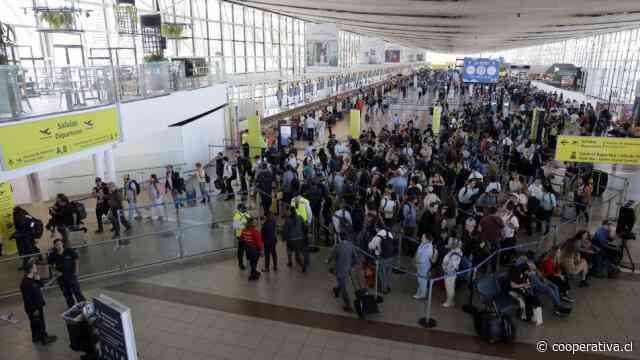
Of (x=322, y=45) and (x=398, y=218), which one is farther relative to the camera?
(x=322, y=45)

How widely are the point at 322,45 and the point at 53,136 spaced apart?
20132mm

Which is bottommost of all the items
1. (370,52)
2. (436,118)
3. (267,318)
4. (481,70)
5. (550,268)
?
(267,318)

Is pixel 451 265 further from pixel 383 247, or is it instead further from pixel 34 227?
pixel 34 227

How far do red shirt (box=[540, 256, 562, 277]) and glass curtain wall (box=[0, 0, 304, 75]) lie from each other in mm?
11573

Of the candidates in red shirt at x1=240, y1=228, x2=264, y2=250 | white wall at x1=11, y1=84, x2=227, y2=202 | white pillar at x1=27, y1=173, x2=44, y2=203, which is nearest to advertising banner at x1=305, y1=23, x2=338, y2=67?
white wall at x1=11, y1=84, x2=227, y2=202

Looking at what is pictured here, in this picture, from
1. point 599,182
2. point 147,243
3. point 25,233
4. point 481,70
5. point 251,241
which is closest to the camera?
point 251,241

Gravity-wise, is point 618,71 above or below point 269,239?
above

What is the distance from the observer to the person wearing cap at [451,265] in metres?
7.22

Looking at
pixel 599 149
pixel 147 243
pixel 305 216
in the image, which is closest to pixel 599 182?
pixel 599 149

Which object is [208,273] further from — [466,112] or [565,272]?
[466,112]

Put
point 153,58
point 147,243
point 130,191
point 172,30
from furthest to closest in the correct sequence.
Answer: point 172,30, point 153,58, point 130,191, point 147,243

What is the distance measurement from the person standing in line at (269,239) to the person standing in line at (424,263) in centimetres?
266

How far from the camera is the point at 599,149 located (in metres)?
10.9

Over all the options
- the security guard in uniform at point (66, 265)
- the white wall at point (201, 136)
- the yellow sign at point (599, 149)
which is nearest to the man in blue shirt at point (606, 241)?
the yellow sign at point (599, 149)
